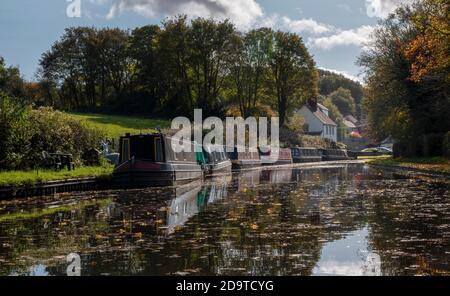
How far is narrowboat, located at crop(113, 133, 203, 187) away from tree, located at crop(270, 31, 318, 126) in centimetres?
4247

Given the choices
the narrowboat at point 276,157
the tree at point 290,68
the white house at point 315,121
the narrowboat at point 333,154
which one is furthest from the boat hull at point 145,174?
the white house at point 315,121

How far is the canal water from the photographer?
740cm

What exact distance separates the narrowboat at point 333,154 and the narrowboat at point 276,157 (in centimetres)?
1377

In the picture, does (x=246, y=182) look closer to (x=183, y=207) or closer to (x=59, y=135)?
(x=59, y=135)

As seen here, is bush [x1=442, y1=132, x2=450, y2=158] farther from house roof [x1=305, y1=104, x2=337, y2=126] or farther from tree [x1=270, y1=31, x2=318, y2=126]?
house roof [x1=305, y1=104, x2=337, y2=126]

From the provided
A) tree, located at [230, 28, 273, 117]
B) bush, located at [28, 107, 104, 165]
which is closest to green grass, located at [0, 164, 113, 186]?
bush, located at [28, 107, 104, 165]

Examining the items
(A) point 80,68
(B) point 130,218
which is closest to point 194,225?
(B) point 130,218

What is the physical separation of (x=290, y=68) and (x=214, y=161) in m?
32.9

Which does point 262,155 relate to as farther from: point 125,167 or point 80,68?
point 125,167

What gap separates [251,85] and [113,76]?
56.6 ft

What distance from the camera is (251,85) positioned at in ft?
221

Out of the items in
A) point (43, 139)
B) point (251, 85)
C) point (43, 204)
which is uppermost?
point (251, 85)
